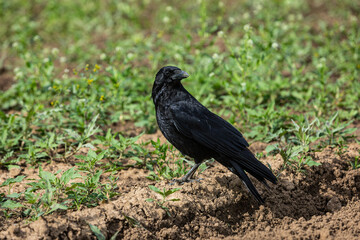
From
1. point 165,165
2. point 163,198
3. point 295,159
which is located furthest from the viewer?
point 165,165

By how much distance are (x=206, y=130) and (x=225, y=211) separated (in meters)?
0.71

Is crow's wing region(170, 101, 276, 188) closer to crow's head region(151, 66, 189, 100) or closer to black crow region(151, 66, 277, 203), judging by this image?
black crow region(151, 66, 277, 203)

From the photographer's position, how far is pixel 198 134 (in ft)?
11.8

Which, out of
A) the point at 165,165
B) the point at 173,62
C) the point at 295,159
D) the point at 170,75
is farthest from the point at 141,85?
the point at 295,159

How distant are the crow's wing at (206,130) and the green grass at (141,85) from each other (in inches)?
16.8

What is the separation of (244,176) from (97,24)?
596 cm

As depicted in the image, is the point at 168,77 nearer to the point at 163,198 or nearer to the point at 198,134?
the point at 198,134

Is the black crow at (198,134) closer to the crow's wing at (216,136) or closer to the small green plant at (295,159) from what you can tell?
the crow's wing at (216,136)

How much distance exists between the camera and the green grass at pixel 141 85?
161 inches

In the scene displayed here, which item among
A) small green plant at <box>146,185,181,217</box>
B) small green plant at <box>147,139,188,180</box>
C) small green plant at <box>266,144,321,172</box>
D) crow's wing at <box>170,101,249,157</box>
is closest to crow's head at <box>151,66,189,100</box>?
crow's wing at <box>170,101,249,157</box>

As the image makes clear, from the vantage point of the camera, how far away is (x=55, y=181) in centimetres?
324

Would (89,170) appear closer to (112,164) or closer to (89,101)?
(112,164)

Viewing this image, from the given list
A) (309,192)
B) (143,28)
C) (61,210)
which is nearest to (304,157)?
(309,192)

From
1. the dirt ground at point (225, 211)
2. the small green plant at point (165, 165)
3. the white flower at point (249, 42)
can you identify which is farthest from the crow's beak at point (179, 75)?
the white flower at point (249, 42)
